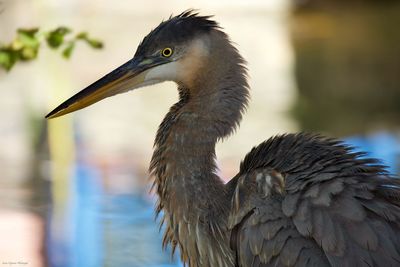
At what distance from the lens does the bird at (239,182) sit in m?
3.18

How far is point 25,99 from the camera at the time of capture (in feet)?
29.6

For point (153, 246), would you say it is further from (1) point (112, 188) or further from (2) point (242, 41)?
(2) point (242, 41)

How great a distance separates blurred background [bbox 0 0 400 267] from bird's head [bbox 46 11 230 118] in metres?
0.51

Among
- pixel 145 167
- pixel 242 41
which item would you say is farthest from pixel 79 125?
pixel 242 41

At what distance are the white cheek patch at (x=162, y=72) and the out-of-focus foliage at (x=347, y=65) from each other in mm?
4628

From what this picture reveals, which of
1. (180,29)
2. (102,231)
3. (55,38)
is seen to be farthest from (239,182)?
(102,231)

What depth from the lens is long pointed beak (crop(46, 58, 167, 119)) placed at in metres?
3.62

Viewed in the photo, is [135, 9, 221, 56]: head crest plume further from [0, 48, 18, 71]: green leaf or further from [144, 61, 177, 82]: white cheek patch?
[0, 48, 18, 71]: green leaf

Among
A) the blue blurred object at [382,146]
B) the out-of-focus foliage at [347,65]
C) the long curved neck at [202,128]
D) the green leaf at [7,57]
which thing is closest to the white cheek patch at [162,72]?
the long curved neck at [202,128]

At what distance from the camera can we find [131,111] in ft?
29.2

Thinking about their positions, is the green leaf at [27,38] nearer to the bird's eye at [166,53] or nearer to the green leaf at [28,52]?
the green leaf at [28,52]

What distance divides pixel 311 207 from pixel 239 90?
663 millimetres

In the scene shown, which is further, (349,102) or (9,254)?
(349,102)

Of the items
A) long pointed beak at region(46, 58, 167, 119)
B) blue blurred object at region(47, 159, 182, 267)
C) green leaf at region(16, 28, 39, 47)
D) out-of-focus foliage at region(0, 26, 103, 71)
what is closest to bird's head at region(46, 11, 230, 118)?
long pointed beak at region(46, 58, 167, 119)
